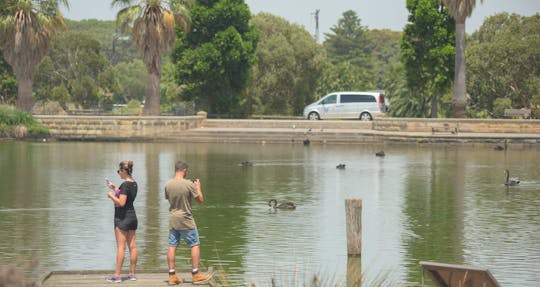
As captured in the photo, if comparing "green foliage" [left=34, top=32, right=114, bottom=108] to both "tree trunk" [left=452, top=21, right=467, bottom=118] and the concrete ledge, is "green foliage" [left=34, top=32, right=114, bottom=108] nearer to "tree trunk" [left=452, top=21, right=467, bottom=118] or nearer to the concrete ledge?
the concrete ledge

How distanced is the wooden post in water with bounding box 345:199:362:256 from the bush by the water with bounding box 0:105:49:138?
121 ft

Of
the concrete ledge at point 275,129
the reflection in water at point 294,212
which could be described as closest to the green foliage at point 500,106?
the concrete ledge at point 275,129

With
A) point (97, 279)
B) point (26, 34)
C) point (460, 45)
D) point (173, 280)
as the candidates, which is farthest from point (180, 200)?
point (26, 34)

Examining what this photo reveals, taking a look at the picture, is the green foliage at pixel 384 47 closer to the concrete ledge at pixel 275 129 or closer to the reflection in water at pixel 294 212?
the concrete ledge at pixel 275 129

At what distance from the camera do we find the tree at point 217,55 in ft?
203

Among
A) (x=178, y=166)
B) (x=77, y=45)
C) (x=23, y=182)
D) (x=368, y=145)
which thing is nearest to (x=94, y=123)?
(x=368, y=145)

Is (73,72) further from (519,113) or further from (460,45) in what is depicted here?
(519,113)

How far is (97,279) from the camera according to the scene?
14.8 metres

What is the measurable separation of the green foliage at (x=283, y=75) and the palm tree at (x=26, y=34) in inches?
786

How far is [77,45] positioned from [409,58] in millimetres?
37282

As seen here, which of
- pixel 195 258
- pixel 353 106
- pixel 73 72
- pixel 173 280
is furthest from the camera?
pixel 73 72

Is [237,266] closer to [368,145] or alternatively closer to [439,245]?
[439,245]

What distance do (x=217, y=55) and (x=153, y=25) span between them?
228 inches

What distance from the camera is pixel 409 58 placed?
58969mm
